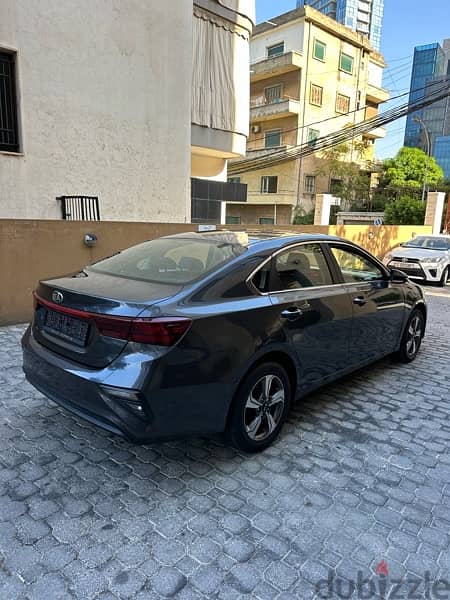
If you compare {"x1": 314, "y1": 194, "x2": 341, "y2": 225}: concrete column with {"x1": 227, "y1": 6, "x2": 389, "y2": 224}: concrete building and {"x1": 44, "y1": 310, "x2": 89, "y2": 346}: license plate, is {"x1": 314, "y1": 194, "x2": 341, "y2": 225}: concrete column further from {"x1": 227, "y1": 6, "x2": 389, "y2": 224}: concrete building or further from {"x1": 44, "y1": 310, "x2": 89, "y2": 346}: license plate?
{"x1": 44, "y1": 310, "x2": 89, "y2": 346}: license plate

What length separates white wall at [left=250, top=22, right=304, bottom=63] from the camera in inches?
1186

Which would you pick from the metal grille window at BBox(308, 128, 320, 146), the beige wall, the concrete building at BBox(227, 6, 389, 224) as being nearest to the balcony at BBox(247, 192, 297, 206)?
the concrete building at BBox(227, 6, 389, 224)

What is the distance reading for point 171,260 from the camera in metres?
3.26

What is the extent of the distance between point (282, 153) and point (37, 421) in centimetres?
3078

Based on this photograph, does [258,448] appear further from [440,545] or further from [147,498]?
[440,545]

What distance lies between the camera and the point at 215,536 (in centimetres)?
226

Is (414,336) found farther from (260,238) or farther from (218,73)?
(218,73)

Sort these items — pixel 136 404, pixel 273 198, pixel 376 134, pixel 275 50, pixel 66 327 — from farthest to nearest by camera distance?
pixel 376 134 < pixel 273 198 < pixel 275 50 < pixel 66 327 < pixel 136 404

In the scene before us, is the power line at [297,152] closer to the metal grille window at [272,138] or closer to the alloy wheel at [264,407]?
the metal grille window at [272,138]

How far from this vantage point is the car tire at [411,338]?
16.3ft

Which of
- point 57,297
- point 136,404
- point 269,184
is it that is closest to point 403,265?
point 57,297

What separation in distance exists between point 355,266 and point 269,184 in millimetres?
30346

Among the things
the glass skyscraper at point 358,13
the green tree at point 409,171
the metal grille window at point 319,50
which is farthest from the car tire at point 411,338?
the glass skyscraper at point 358,13

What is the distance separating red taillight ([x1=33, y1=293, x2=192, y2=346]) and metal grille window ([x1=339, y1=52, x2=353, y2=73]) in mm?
36129
